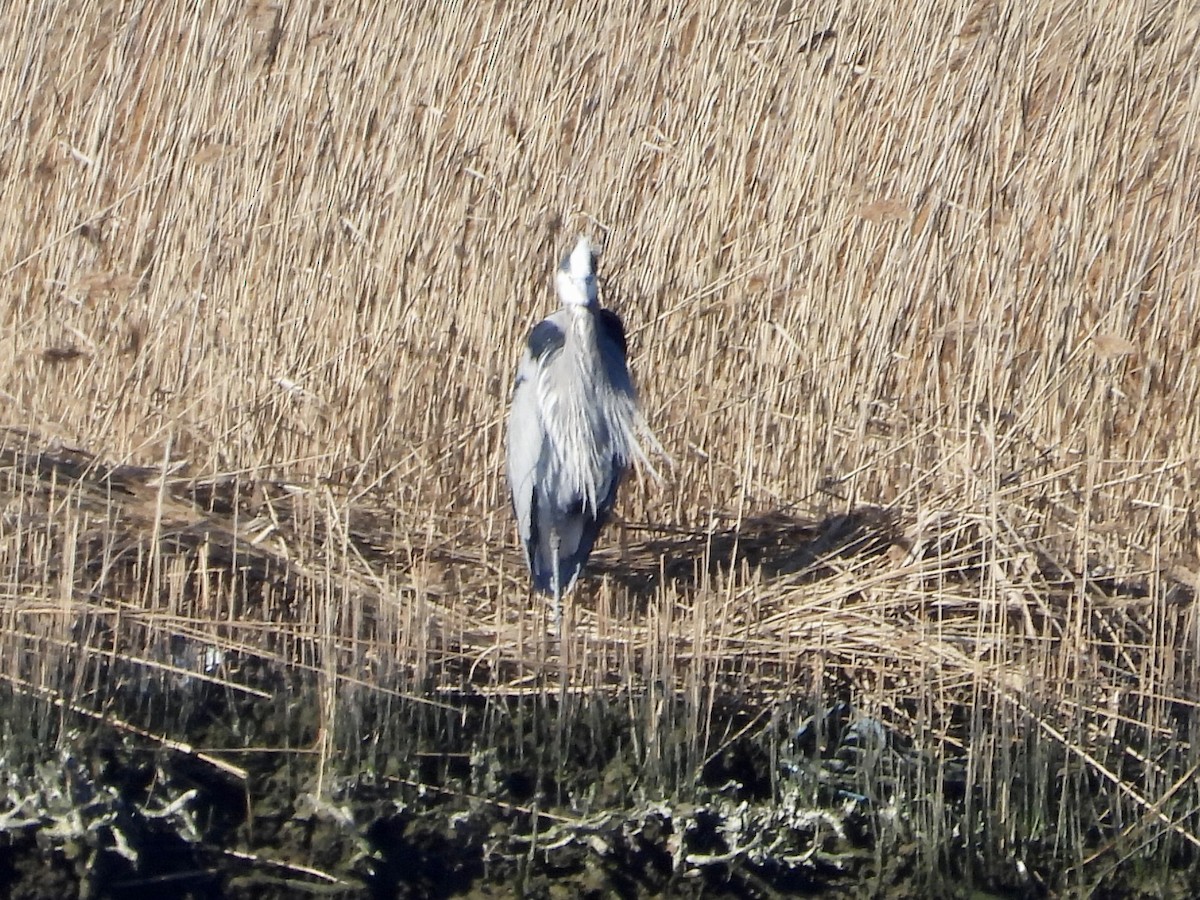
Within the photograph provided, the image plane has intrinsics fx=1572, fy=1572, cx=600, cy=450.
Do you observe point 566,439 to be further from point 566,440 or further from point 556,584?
point 556,584

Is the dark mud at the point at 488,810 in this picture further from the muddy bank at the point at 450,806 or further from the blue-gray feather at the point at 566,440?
the blue-gray feather at the point at 566,440

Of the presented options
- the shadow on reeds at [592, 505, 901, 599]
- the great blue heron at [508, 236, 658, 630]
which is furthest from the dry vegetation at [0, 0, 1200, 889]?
the great blue heron at [508, 236, 658, 630]

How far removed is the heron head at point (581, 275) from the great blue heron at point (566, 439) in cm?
6

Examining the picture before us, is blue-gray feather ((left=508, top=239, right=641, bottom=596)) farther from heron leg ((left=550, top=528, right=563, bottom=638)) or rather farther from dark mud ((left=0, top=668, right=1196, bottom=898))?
dark mud ((left=0, top=668, right=1196, bottom=898))

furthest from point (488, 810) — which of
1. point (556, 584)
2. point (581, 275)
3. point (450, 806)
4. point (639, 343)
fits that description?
point (639, 343)

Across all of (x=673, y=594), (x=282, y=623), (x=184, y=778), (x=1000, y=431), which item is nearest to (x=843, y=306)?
(x=1000, y=431)

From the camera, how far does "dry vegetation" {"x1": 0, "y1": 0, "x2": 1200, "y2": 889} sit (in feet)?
10.3

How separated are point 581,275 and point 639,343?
0.54 metres

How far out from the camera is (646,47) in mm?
3613

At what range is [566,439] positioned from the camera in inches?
131

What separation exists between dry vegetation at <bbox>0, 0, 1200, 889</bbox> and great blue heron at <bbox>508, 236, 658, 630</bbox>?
135 mm

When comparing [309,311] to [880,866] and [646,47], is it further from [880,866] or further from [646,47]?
[880,866]

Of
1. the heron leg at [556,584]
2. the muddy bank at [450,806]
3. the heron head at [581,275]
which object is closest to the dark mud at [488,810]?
the muddy bank at [450,806]

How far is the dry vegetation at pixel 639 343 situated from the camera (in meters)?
3.15
